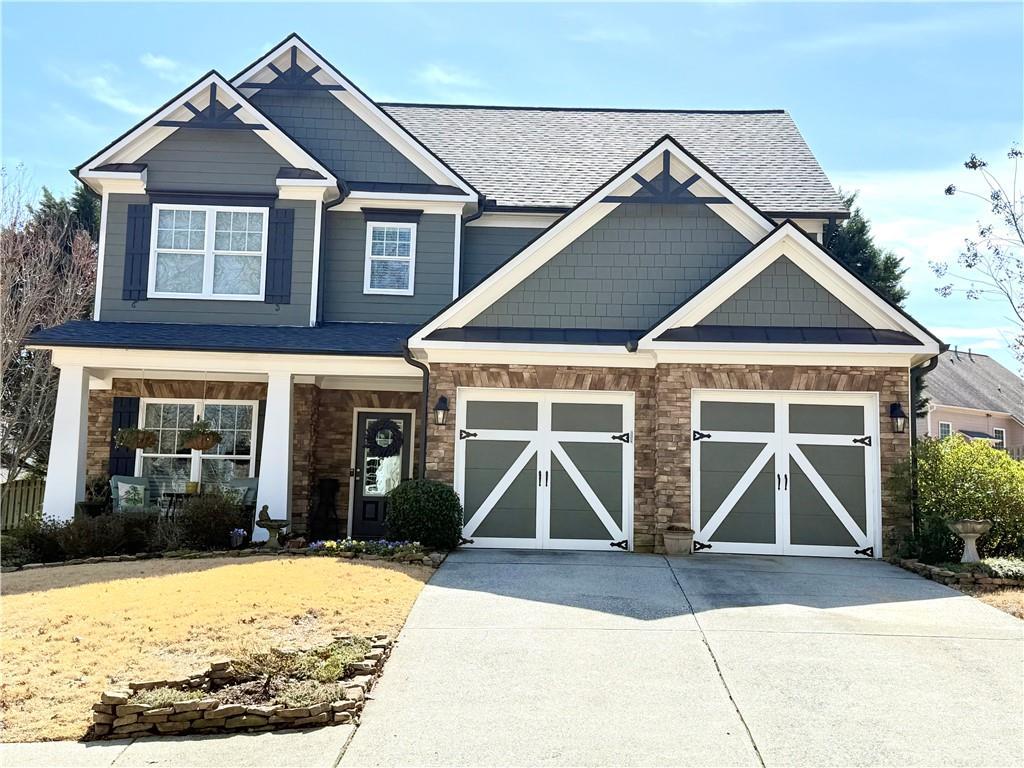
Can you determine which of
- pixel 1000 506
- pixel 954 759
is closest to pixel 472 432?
pixel 1000 506

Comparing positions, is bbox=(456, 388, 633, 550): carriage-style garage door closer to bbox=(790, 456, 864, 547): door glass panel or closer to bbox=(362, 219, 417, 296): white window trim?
bbox=(790, 456, 864, 547): door glass panel

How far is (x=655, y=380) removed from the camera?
41.9ft

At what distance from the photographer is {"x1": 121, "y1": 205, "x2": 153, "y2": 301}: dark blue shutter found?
14844 millimetres

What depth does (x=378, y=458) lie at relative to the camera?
16219mm

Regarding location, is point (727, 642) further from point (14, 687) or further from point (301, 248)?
point (301, 248)

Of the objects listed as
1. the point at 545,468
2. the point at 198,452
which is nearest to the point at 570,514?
the point at 545,468

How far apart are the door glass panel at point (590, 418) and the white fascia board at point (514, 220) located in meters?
4.59

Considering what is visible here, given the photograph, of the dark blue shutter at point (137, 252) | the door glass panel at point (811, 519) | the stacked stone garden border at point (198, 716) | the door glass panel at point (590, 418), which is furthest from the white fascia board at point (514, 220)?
the stacked stone garden border at point (198, 716)

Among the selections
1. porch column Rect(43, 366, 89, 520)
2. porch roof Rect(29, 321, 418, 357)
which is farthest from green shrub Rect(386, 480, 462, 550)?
porch column Rect(43, 366, 89, 520)

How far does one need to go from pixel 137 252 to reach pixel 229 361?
3.19 m

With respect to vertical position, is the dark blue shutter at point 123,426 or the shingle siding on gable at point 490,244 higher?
the shingle siding on gable at point 490,244

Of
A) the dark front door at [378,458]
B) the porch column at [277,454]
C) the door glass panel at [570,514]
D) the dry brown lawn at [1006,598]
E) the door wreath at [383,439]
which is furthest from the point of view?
the door wreath at [383,439]

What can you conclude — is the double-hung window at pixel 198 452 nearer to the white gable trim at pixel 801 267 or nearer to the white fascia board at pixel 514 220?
the white fascia board at pixel 514 220

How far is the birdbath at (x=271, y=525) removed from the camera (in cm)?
1238
